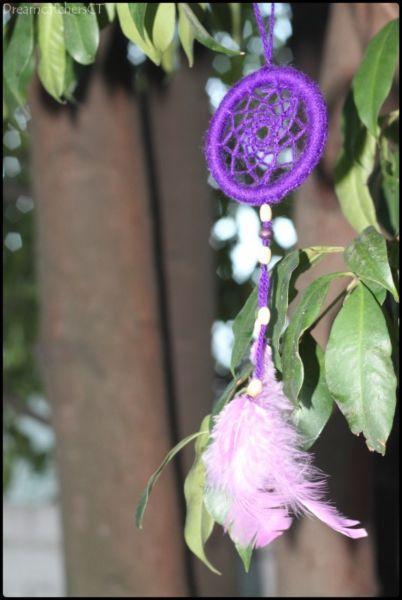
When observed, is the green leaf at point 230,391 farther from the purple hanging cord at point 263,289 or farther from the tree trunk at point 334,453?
the tree trunk at point 334,453

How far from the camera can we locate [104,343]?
1.38 m

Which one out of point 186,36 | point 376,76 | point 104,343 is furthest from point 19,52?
point 104,343

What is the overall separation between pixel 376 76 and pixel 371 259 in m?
0.25

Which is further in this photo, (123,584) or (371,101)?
(123,584)

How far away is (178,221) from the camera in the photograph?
1805 mm

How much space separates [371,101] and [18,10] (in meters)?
Result: 0.40

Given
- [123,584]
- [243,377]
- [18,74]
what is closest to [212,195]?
[123,584]

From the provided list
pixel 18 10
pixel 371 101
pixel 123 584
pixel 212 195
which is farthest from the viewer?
pixel 212 195

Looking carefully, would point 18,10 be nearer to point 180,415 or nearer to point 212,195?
point 180,415

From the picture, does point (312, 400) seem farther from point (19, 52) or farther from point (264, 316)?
point (19, 52)

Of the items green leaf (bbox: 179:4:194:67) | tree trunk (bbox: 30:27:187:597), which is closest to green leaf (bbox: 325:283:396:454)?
green leaf (bbox: 179:4:194:67)

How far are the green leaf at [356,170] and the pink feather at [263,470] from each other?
13.0 inches

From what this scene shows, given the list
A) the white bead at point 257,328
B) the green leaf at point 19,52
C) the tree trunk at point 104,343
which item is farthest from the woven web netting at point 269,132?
the tree trunk at point 104,343

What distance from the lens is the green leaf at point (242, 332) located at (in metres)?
0.62
